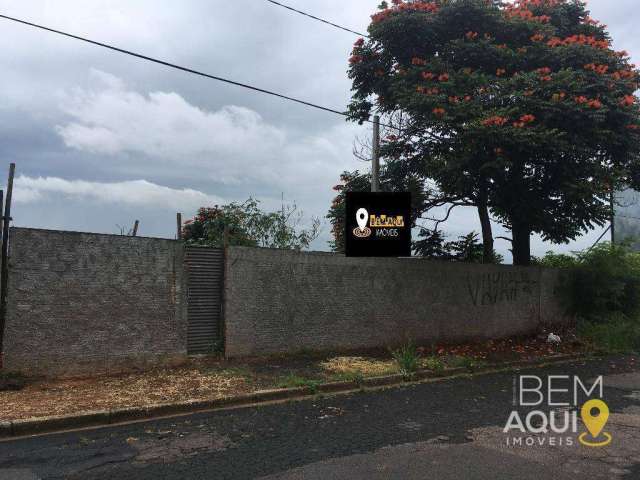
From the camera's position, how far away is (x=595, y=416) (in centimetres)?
628

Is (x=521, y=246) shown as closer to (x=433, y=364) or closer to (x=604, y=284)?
(x=604, y=284)

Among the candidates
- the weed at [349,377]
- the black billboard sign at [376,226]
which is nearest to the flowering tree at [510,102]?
the black billboard sign at [376,226]

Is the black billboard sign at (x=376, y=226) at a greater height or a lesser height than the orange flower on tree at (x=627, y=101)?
lesser

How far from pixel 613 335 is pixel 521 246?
9.78 ft

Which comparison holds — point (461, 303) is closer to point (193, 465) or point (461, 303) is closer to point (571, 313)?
point (571, 313)

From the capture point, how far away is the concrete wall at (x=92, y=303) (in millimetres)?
6973

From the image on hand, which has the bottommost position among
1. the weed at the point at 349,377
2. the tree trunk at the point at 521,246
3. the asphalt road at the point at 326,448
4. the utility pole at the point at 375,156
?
the asphalt road at the point at 326,448

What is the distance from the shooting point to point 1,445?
5.08 m

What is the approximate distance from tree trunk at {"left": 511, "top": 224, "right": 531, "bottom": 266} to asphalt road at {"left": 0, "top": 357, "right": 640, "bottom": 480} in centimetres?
753

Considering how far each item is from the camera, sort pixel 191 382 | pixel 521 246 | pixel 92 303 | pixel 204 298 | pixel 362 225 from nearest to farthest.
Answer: pixel 191 382, pixel 92 303, pixel 204 298, pixel 362 225, pixel 521 246

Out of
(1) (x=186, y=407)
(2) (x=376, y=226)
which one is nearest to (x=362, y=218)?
(2) (x=376, y=226)

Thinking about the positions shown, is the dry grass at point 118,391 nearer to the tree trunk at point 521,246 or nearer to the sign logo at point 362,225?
the sign logo at point 362,225

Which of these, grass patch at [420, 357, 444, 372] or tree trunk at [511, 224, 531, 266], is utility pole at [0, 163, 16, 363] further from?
tree trunk at [511, 224, 531, 266]
